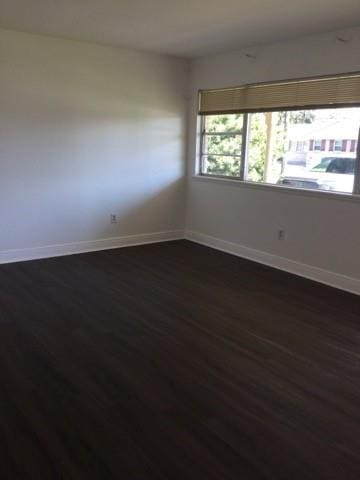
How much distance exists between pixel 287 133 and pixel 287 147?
5.8 inches

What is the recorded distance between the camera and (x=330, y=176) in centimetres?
436

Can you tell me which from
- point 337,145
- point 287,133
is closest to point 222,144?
point 287,133

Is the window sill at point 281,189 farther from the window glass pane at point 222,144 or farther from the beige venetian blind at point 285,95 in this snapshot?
the beige venetian blind at point 285,95

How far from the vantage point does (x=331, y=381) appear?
2664 millimetres

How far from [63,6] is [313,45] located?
2348 mm

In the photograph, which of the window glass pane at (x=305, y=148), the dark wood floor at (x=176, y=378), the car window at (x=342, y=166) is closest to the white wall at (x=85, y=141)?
the dark wood floor at (x=176, y=378)

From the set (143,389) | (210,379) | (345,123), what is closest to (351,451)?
(210,379)

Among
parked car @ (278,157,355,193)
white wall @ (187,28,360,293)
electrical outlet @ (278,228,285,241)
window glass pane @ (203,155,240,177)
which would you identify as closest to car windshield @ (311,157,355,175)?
parked car @ (278,157,355,193)

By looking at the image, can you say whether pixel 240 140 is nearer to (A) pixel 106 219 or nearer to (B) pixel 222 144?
(B) pixel 222 144

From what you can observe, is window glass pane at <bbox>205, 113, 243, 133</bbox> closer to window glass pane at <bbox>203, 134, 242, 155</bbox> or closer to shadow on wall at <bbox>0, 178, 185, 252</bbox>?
window glass pane at <bbox>203, 134, 242, 155</bbox>

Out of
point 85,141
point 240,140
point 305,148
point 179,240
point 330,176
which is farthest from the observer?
point 179,240

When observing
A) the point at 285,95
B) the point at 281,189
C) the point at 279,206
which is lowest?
the point at 279,206

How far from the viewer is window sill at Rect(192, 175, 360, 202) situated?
13.8 ft

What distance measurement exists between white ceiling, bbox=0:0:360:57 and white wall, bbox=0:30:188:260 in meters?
0.34
